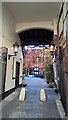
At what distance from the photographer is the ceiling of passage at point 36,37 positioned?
12152mm

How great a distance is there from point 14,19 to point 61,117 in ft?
20.5

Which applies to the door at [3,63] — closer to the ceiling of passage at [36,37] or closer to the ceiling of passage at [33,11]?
the ceiling of passage at [33,11]

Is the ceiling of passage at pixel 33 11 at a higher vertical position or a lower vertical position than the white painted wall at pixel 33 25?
higher

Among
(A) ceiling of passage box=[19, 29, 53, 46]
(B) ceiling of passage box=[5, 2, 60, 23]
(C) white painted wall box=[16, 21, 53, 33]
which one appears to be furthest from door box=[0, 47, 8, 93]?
(A) ceiling of passage box=[19, 29, 53, 46]

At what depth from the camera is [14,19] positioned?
9859 millimetres

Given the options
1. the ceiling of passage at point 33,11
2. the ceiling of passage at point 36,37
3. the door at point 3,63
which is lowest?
the door at point 3,63

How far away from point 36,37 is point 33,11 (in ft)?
16.7

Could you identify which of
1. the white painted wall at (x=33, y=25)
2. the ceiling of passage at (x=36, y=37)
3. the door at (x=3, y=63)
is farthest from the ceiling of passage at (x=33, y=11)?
the ceiling of passage at (x=36, y=37)

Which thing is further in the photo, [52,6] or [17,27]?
[17,27]

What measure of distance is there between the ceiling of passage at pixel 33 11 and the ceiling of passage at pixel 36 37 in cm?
214

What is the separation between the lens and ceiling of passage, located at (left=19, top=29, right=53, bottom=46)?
12152mm

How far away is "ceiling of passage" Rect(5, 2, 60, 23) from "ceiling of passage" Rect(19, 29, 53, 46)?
7.03 feet

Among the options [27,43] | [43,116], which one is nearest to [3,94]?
[43,116]

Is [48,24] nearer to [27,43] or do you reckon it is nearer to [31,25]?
[31,25]
